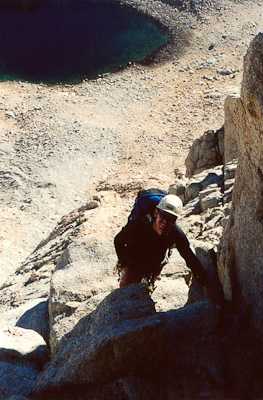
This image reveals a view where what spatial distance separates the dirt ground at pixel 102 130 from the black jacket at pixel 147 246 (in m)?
10.7

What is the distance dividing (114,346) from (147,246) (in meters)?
2.05

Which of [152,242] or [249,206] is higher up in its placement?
[249,206]

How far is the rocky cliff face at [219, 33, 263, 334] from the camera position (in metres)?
6.09

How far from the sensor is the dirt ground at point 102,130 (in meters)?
21.4

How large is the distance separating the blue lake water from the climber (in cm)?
2724

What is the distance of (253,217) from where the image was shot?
696cm

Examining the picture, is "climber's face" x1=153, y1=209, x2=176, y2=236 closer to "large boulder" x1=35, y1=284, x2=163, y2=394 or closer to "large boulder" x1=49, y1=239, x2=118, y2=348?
"large boulder" x1=35, y1=284, x2=163, y2=394

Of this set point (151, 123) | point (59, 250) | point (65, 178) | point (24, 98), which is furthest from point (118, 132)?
point (59, 250)

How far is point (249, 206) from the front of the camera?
7.16 metres

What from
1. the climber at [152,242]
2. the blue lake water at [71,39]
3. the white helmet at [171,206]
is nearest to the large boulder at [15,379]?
the climber at [152,242]

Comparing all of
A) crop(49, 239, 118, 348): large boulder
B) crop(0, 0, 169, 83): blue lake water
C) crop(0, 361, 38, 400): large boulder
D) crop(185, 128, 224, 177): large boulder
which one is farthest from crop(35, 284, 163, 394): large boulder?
crop(0, 0, 169, 83): blue lake water

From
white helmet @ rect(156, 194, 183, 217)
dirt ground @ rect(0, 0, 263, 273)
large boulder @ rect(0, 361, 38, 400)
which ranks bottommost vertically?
large boulder @ rect(0, 361, 38, 400)

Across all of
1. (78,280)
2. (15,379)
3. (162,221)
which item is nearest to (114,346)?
(162,221)

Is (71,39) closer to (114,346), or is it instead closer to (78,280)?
(78,280)
